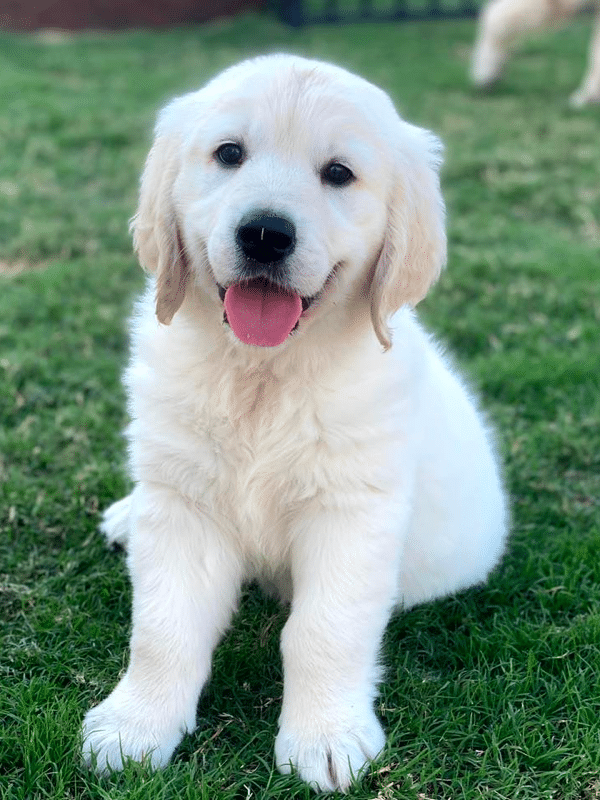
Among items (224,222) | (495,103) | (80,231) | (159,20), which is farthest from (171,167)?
(159,20)

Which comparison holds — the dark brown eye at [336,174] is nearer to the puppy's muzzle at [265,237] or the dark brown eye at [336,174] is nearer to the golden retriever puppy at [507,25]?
the puppy's muzzle at [265,237]

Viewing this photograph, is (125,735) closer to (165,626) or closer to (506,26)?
(165,626)

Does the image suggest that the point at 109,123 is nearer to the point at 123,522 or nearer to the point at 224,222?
the point at 123,522

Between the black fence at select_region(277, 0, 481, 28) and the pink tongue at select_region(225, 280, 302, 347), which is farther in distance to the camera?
the black fence at select_region(277, 0, 481, 28)

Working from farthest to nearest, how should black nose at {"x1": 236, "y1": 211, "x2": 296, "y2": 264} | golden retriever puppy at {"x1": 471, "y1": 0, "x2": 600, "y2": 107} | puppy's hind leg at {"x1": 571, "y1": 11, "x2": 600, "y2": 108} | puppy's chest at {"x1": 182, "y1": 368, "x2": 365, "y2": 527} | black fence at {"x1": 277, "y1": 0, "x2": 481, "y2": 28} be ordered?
black fence at {"x1": 277, "y1": 0, "x2": 481, "y2": 28}
golden retriever puppy at {"x1": 471, "y1": 0, "x2": 600, "y2": 107}
puppy's hind leg at {"x1": 571, "y1": 11, "x2": 600, "y2": 108}
puppy's chest at {"x1": 182, "y1": 368, "x2": 365, "y2": 527}
black nose at {"x1": 236, "y1": 211, "x2": 296, "y2": 264}

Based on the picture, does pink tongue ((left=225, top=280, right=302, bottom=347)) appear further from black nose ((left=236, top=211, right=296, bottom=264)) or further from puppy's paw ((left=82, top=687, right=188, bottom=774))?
puppy's paw ((left=82, top=687, right=188, bottom=774))

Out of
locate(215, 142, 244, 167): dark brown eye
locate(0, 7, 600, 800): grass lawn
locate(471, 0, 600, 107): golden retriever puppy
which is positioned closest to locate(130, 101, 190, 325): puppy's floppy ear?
locate(215, 142, 244, 167): dark brown eye

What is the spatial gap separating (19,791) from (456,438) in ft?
5.24

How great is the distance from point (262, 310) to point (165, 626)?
0.88 metres

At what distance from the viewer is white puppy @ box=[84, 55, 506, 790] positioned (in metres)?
2.54

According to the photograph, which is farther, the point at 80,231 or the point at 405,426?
the point at 80,231

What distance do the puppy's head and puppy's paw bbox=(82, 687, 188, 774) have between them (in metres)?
1.01

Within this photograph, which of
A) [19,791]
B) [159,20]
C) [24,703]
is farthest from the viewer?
[159,20]

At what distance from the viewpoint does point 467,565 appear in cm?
321
